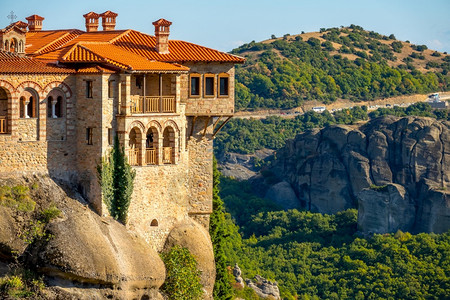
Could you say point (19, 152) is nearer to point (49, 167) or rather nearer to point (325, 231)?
point (49, 167)

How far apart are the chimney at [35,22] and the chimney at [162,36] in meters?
7.36

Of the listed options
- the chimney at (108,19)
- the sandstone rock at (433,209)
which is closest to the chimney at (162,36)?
the chimney at (108,19)

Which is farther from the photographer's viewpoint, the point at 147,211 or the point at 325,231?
the point at 325,231

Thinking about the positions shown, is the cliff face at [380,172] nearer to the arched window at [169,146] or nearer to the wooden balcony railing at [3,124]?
the arched window at [169,146]

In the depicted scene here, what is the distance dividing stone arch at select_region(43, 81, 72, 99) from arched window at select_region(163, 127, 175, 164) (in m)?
5.46

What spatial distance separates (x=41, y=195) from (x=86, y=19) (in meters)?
12.7

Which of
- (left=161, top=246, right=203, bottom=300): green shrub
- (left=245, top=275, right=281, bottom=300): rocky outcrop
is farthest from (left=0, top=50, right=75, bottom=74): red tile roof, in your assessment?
(left=245, top=275, right=281, bottom=300): rocky outcrop

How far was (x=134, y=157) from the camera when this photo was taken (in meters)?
53.4

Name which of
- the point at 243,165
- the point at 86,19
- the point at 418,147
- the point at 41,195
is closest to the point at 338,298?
the point at 418,147

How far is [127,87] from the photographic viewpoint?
5222cm

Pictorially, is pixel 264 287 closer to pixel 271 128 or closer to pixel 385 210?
pixel 385 210

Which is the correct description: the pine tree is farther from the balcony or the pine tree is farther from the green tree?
the balcony

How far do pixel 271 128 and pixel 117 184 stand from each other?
143597mm

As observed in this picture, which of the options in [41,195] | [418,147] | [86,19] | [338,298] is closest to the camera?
[41,195]
